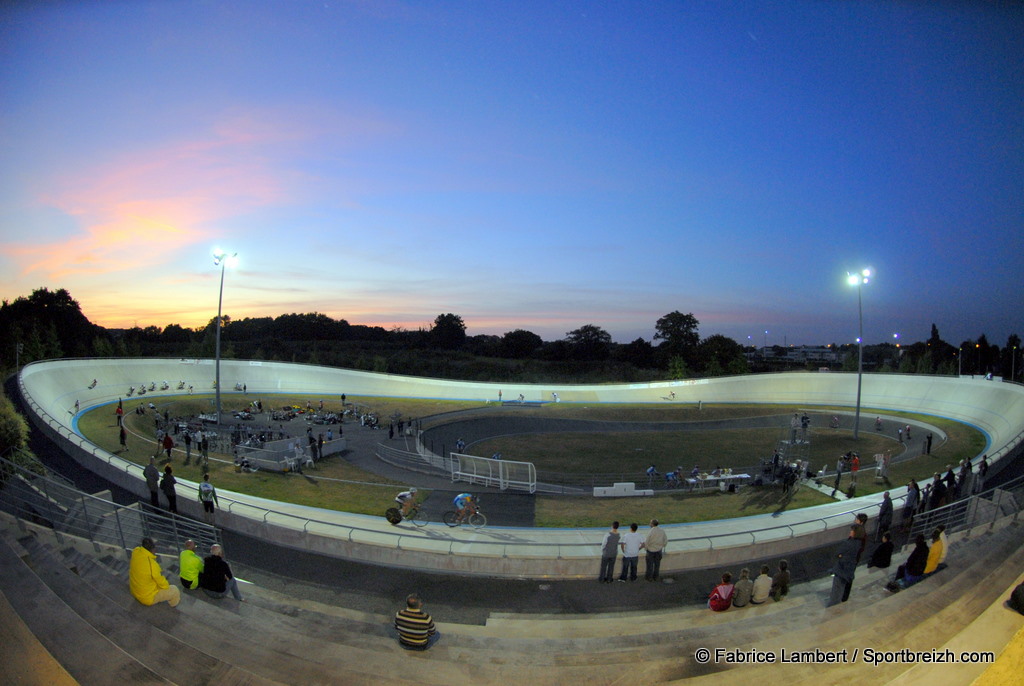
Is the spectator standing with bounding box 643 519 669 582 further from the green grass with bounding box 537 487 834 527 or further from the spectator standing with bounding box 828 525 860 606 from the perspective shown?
the green grass with bounding box 537 487 834 527

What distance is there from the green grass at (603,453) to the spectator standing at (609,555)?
11.4 feet

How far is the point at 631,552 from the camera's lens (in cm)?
783

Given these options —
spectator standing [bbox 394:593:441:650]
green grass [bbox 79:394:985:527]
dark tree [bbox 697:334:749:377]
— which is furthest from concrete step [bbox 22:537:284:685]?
dark tree [bbox 697:334:749:377]

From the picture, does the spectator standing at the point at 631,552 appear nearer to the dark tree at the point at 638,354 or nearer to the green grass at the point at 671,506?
the green grass at the point at 671,506

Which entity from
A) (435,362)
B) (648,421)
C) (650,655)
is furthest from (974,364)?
(650,655)

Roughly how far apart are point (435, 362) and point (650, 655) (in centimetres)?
6792

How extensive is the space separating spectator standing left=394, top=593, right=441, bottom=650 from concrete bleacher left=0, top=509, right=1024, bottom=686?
0.59 ft

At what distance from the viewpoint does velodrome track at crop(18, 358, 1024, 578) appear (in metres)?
8.78

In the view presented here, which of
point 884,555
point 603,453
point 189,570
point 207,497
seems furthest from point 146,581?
point 603,453

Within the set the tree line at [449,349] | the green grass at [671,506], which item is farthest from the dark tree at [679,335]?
the green grass at [671,506]

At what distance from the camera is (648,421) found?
33.1 m

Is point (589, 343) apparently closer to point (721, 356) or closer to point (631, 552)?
point (721, 356)

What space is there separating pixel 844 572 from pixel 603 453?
1737 cm

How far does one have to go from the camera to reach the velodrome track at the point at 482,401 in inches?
346
